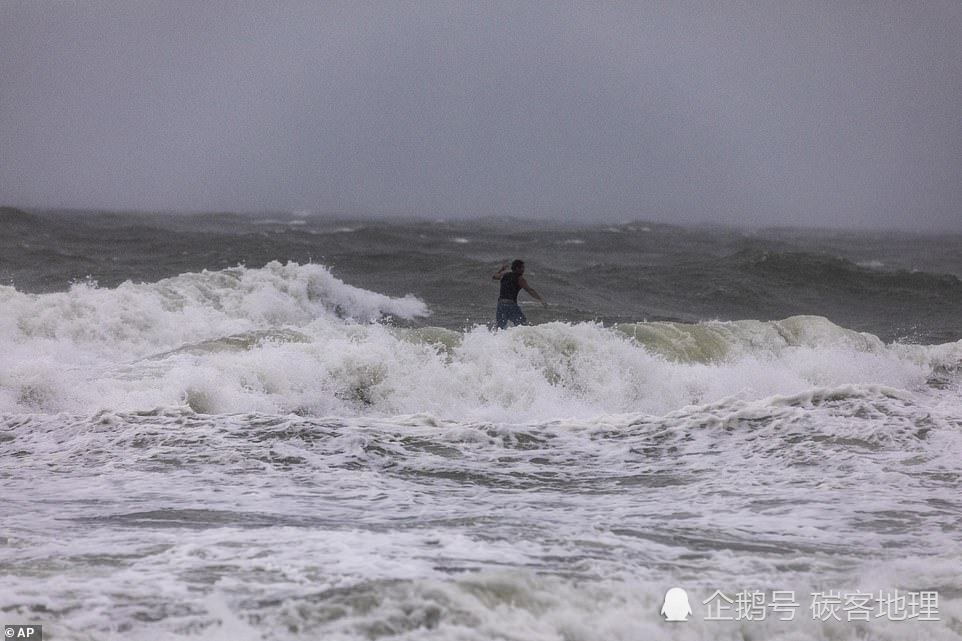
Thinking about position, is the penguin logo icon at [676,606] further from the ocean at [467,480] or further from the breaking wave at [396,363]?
the breaking wave at [396,363]

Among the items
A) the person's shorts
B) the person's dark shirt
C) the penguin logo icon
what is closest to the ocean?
the penguin logo icon

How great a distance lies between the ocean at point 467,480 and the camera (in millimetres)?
4457

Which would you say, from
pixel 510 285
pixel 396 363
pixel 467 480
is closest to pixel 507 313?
pixel 510 285

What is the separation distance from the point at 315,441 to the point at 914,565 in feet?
13.9

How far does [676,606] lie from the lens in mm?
4492

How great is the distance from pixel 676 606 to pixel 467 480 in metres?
2.43

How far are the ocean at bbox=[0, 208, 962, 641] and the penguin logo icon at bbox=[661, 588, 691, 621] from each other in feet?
0.07

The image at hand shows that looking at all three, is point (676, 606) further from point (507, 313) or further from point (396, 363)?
point (507, 313)

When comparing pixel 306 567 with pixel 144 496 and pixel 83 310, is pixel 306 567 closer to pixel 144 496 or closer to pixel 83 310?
pixel 144 496

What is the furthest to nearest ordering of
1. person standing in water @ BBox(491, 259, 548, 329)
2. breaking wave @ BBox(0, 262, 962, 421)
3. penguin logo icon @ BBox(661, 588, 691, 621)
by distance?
person standing in water @ BBox(491, 259, 548, 329)
breaking wave @ BBox(0, 262, 962, 421)
penguin logo icon @ BBox(661, 588, 691, 621)

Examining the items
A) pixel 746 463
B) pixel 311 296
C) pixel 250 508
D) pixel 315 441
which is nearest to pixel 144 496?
pixel 250 508

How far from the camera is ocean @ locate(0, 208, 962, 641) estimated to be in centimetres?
446

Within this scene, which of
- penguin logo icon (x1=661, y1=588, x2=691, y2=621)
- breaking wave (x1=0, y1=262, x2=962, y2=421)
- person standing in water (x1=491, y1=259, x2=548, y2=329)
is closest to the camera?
penguin logo icon (x1=661, y1=588, x2=691, y2=621)

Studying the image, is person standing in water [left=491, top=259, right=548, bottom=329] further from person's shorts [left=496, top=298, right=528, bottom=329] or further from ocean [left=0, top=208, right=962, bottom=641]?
ocean [left=0, top=208, right=962, bottom=641]
